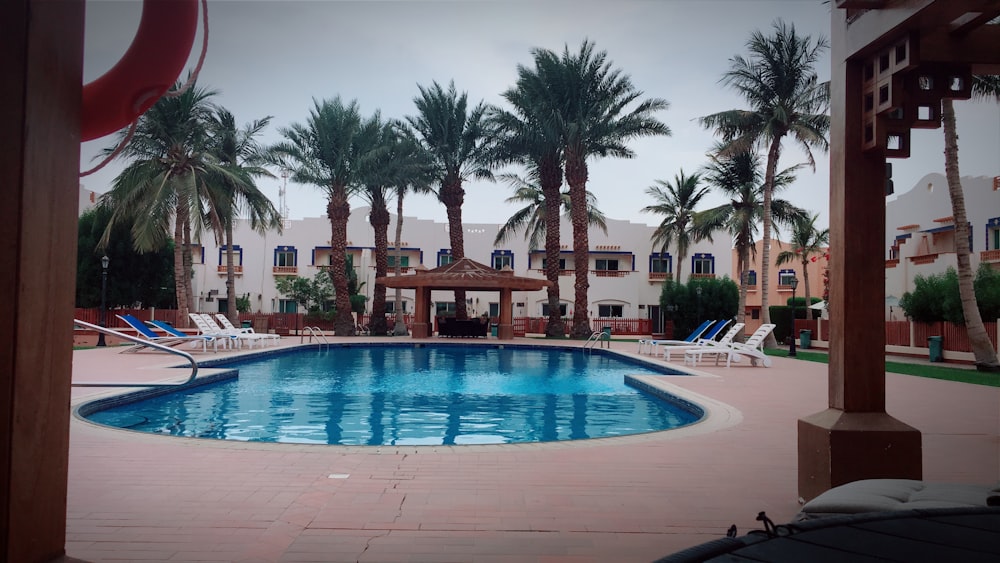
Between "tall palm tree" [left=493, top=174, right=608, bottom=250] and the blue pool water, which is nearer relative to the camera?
the blue pool water

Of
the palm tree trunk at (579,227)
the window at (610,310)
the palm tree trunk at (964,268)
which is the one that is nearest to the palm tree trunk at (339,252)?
the palm tree trunk at (579,227)

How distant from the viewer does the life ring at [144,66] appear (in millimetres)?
2736

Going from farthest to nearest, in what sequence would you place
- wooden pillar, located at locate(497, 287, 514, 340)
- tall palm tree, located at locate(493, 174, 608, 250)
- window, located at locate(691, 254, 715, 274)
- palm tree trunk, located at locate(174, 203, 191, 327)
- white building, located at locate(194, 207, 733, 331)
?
1. window, located at locate(691, 254, 715, 274)
2. white building, located at locate(194, 207, 733, 331)
3. tall palm tree, located at locate(493, 174, 608, 250)
4. wooden pillar, located at locate(497, 287, 514, 340)
5. palm tree trunk, located at locate(174, 203, 191, 327)

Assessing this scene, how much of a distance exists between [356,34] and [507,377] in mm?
7339

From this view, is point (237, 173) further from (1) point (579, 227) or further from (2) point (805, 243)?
(2) point (805, 243)

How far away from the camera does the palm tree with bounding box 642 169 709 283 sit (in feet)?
125

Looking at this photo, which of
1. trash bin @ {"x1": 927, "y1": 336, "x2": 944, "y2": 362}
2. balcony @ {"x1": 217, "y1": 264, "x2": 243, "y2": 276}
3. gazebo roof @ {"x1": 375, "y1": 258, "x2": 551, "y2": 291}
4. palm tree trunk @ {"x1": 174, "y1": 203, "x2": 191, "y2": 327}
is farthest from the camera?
balcony @ {"x1": 217, "y1": 264, "x2": 243, "y2": 276}

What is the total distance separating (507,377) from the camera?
47.4 feet

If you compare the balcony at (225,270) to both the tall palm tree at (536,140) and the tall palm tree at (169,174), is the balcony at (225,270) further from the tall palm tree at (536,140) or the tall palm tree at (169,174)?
the tall palm tree at (536,140)

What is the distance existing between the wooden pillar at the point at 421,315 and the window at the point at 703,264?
2171cm

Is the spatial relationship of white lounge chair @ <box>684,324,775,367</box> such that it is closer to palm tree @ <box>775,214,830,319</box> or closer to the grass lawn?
the grass lawn

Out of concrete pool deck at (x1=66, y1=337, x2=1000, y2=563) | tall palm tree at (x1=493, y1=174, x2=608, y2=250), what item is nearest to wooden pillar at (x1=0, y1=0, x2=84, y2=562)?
concrete pool deck at (x1=66, y1=337, x2=1000, y2=563)

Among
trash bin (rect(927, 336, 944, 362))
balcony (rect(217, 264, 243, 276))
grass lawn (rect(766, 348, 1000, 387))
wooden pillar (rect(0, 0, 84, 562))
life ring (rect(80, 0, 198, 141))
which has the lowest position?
grass lawn (rect(766, 348, 1000, 387))

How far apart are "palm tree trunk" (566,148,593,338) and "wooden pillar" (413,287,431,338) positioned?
595cm
